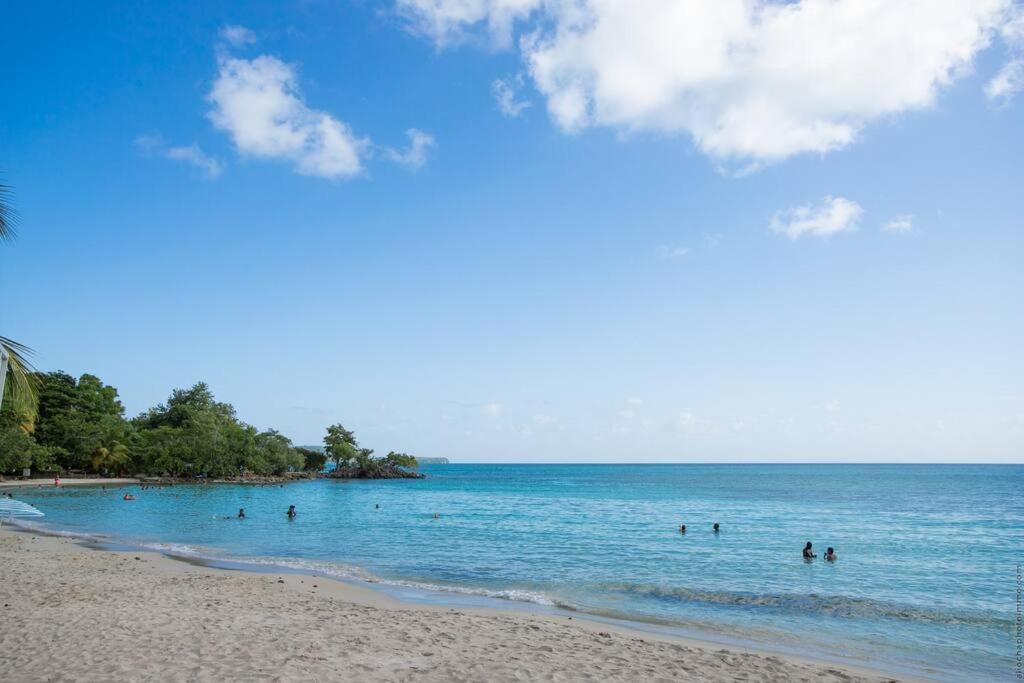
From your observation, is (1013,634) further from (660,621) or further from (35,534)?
(35,534)

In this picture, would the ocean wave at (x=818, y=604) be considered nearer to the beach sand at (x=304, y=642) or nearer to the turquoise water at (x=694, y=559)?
the turquoise water at (x=694, y=559)

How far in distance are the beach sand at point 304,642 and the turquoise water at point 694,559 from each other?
3.71 m

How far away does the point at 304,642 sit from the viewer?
1036 centimetres

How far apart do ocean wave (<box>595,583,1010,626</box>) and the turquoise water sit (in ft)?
0.23

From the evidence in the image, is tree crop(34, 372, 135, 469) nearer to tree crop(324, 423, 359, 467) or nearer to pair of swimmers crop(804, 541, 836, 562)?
tree crop(324, 423, 359, 467)

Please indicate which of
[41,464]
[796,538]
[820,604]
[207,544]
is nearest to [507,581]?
[820,604]

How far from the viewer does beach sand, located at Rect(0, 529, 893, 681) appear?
28.8ft

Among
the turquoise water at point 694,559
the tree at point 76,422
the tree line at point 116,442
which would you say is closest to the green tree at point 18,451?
the tree line at point 116,442

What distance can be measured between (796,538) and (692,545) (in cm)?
789

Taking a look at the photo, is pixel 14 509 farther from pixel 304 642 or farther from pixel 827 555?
pixel 827 555

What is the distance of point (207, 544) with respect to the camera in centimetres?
2822

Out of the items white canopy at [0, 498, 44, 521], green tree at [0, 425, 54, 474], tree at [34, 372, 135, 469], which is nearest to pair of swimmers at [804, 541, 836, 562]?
white canopy at [0, 498, 44, 521]

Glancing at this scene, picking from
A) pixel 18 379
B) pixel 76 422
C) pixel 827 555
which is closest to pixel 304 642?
pixel 18 379

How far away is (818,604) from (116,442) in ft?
288
